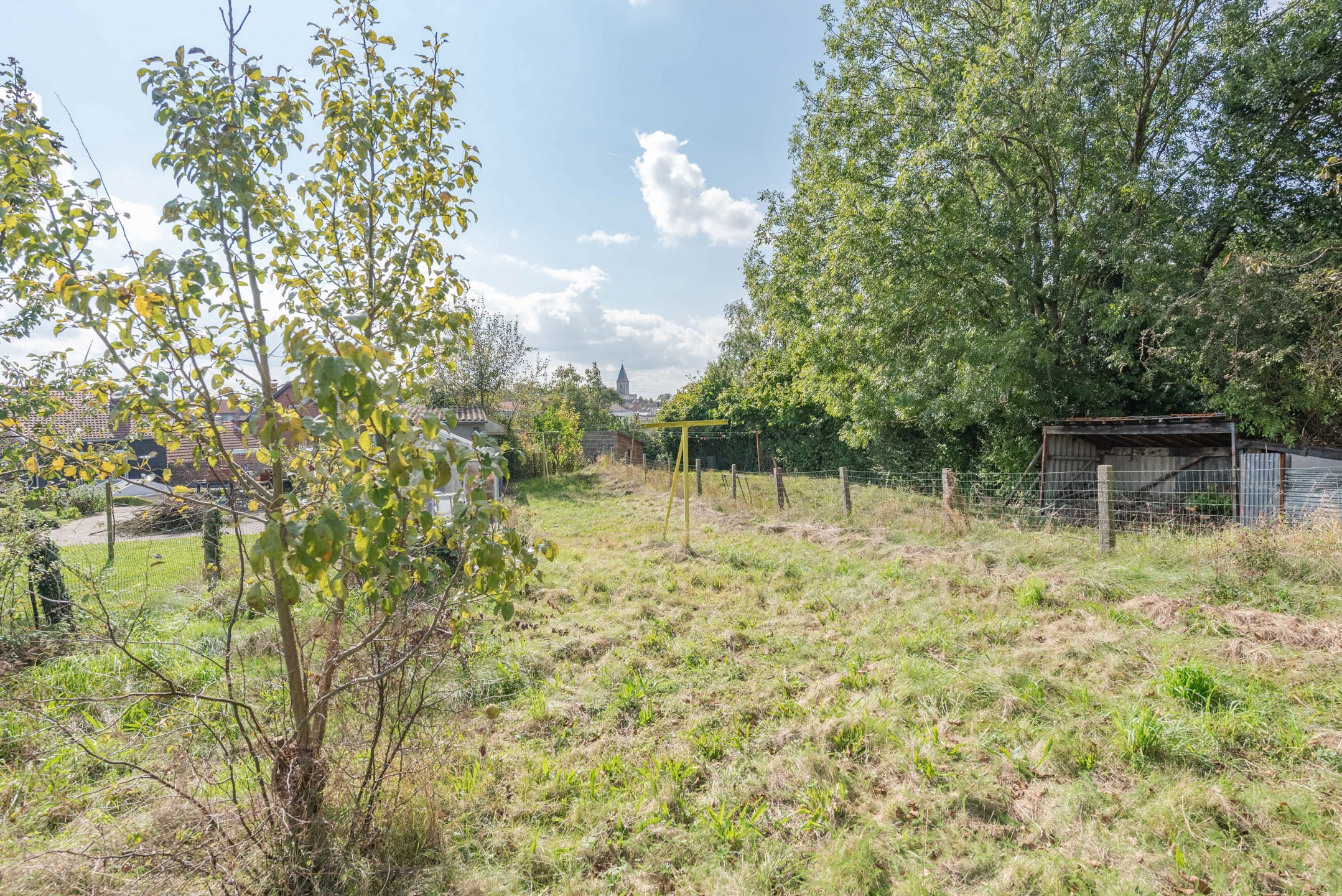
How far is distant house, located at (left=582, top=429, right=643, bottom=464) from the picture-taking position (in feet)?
83.6

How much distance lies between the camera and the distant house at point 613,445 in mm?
25486

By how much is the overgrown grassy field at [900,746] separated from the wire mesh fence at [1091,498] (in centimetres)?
197

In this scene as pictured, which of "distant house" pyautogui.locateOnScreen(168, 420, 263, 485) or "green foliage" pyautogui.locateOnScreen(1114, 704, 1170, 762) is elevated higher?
"distant house" pyautogui.locateOnScreen(168, 420, 263, 485)

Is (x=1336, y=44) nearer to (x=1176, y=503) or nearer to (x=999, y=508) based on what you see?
(x=1176, y=503)

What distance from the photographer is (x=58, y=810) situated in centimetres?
261

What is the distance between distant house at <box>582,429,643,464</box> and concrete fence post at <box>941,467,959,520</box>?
15.9 metres

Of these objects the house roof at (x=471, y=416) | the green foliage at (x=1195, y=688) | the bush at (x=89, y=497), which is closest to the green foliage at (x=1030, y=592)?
the green foliage at (x=1195, y=688)

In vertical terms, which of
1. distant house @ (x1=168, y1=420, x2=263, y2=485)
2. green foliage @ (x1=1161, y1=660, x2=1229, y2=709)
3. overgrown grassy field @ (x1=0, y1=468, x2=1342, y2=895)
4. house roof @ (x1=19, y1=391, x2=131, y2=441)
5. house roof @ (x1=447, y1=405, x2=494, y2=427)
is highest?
house roof @ (x1=447, y1=405, x2=494, y2=427)

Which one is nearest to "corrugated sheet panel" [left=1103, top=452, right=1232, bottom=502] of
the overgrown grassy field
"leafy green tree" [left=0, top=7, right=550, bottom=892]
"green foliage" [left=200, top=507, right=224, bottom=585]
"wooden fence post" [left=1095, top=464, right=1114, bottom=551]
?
"wooden fence post" [left=1095, top=464, right=1114, bottom=551]

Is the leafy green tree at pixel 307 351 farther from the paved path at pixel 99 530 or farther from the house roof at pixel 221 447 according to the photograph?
the paved path at pixel 99 530

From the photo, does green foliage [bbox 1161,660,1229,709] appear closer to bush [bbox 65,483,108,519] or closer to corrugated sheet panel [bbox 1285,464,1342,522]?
corrugated sheet panel [bbox 1285,464,1342,522]

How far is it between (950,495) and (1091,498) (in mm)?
3668

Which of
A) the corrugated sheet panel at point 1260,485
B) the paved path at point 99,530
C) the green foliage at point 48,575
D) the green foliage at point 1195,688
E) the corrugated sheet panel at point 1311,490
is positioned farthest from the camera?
the paved path at point 99,530

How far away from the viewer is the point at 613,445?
30.5m
